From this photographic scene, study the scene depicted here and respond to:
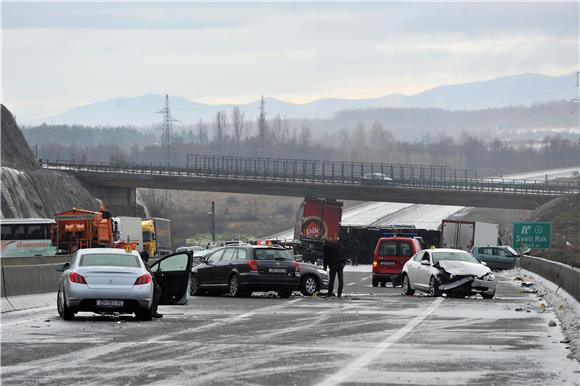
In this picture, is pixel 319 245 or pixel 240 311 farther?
pixel 319 245

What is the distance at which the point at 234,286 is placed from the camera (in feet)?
115

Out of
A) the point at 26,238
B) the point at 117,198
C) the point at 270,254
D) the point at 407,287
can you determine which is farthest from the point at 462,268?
the point at 117,198

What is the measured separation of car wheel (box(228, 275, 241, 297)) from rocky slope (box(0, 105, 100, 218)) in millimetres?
60426

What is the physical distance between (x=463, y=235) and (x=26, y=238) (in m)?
25.7

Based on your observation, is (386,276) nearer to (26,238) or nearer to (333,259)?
(333,259)

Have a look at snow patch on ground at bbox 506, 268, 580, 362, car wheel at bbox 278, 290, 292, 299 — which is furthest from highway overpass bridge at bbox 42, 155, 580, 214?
car wheel at bbox 278, 290, 292, 299

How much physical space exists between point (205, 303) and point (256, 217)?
6330 inches

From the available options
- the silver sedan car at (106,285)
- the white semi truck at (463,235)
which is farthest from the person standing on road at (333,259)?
the white semi truck at (463,235)

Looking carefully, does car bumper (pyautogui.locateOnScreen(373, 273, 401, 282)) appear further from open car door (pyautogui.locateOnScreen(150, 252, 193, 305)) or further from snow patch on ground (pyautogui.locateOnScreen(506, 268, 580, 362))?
open car door (pyautogui.locateOnScreen(150, 252, 193, 305))

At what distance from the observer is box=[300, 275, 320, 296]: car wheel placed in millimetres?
36281

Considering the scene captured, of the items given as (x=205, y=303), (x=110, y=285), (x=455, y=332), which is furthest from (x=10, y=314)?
(x=455, y=332)

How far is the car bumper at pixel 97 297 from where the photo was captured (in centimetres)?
2428

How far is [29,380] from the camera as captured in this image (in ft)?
48.5

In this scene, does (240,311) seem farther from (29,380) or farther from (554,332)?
(29,380)
